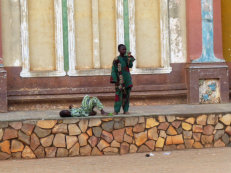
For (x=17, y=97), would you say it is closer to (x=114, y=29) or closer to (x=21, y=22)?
(x=21, y=22)

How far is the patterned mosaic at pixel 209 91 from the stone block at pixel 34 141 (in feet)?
14.8

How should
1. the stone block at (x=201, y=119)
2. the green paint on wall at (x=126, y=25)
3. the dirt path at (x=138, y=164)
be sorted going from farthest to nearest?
the green paint on wall at (x=126, y=25)
the stone block at (x=201, y=119)
the dirt path at (x=138, y=164)

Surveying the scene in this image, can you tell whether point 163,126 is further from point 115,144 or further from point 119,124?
point 115,144

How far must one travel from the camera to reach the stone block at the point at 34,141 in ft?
24.1

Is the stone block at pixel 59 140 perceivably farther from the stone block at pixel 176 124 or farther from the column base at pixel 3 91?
the column base at pixel 3 91

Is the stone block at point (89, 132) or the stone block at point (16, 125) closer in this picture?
the stone block at point (16, 125)

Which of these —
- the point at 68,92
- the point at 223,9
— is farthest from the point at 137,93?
the point at 223,9

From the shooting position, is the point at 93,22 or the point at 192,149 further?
the point at 93,22

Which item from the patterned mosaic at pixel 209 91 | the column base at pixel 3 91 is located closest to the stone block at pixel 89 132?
the column base at pixel 3 91

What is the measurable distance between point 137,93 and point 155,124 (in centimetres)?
263

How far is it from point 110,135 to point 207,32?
4.31 metres

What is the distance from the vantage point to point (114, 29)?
10375 millimetres

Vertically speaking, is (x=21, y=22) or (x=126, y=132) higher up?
(x=21, y=22)

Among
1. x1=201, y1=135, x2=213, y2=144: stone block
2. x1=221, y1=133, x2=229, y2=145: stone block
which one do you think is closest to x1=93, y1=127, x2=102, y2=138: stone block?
x1=201, y1=135, x2=213, y2=144: stone block
